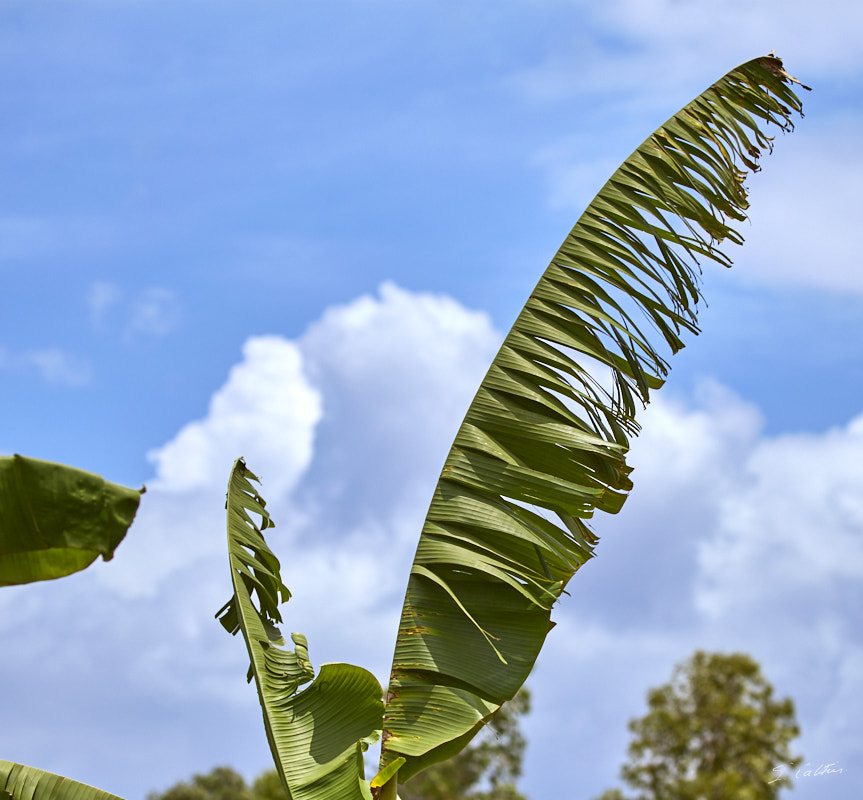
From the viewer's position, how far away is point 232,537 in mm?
5531

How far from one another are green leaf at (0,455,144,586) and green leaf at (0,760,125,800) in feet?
4.51

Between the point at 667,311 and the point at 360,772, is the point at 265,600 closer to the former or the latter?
the point at 360,772

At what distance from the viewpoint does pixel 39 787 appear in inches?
188

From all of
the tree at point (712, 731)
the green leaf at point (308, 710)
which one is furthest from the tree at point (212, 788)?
the green leaf at point (308, 710)

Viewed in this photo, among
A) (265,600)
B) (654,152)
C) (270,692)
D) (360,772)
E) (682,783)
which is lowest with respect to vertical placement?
(360,772)

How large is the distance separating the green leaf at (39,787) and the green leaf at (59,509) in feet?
4.51

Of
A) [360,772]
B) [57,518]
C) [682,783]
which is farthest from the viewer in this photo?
[682,783]

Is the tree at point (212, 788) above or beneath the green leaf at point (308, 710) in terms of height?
above

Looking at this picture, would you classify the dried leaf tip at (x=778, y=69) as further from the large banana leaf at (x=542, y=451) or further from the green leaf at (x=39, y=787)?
the green leaf at (x=39, y=787)


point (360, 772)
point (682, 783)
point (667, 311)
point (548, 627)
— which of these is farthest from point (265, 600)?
point (682, 783)

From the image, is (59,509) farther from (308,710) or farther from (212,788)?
(212,788)

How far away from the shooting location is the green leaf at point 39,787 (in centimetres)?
474

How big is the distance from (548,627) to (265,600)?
1558mm

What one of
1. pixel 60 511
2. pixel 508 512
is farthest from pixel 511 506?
pixel 60 511
